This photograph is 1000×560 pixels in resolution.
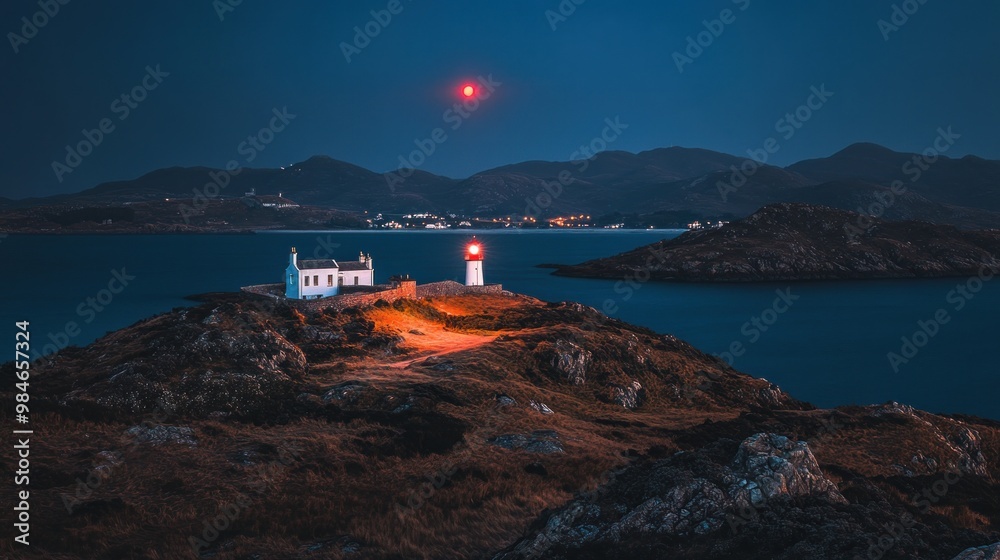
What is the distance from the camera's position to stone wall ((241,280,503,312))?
52.5m

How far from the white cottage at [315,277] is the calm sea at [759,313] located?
73.8 feet

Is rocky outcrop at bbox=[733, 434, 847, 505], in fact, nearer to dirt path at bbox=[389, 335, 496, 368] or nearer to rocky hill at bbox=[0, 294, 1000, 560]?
rocky hill at bbox=[0, 294, 1000, 560]

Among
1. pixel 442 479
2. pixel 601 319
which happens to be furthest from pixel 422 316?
pixel 442 479

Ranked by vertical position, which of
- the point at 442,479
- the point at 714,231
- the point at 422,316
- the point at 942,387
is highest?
the point at 714,231

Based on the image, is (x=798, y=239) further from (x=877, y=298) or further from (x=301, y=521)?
(x=301, y=521)

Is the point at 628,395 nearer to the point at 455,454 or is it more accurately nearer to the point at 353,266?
the point at 455,454

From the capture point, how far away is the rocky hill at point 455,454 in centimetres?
1700

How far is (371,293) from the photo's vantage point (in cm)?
5572

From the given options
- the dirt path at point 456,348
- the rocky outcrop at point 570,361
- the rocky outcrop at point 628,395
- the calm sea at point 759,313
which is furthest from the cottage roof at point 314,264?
the rocky outcrop at point 628,395

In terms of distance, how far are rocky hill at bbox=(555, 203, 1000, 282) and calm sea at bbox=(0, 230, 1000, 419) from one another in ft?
29.8

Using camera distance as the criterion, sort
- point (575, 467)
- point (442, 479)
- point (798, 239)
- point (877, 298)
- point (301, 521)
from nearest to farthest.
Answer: point (301, 521), point (442, 479), point (575, 467), point (877, 298), point (798, 239)

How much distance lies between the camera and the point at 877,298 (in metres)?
112

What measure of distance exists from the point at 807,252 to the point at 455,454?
136 meters

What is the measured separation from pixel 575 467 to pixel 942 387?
4747 centimetres
